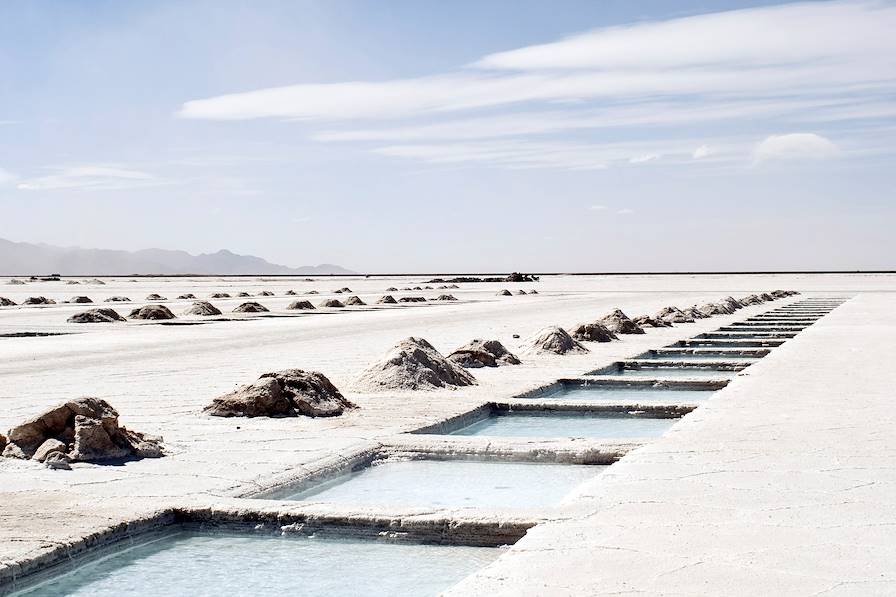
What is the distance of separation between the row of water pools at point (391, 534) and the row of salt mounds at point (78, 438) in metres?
1.13

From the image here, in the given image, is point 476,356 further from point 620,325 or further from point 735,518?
point 735,518

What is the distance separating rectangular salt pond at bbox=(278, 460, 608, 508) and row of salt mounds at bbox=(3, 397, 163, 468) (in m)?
1.13

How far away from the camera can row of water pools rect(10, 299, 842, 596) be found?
3.62 metres

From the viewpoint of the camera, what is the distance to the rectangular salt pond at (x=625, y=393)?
912 cm

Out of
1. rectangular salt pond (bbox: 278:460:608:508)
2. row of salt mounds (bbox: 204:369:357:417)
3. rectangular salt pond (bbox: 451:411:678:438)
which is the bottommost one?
rectangular salt pond (bbox: 451:411:678:438)

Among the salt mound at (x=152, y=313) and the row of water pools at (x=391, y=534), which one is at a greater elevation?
the salt mound at (x=152, y=313)

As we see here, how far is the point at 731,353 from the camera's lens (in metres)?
13.2

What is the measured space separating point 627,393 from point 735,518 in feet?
18.4

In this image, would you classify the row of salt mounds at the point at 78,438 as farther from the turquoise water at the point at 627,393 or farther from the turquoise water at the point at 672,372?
the turquoise water at the point at 672,372

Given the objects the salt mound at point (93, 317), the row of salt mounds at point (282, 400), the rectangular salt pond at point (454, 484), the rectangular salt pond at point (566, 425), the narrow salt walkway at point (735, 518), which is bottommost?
the rectangular salt pond at point (566, 425)

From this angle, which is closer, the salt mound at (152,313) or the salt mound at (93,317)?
the salt mound at (93,317)

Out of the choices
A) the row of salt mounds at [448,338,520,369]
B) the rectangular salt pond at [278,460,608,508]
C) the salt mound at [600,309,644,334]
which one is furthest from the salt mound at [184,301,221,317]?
the rectangular salt pond at [278,460,608,508]

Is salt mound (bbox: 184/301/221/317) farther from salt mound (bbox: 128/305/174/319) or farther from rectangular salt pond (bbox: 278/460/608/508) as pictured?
rectangular salt pond (bbox: 278/460/608/508)

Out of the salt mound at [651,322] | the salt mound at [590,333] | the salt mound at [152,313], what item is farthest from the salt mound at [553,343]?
the salt mound at [152,313]
